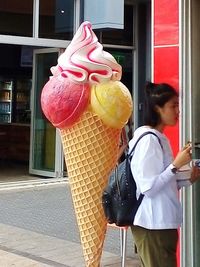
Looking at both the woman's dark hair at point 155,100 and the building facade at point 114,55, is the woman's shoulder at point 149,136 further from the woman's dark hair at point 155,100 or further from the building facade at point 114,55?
the building facade at point 114,55

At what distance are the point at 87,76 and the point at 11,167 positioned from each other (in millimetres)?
10420

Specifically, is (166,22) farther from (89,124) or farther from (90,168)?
(90,168)

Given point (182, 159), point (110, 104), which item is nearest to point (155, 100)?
point (182, 159)

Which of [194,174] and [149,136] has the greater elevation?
[149,136]

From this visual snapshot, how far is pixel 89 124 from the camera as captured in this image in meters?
4.62

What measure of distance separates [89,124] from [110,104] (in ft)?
0.83

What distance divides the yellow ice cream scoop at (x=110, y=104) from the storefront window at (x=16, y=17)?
313 inches

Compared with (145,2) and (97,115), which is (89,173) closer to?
(97,115)

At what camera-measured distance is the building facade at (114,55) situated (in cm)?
514

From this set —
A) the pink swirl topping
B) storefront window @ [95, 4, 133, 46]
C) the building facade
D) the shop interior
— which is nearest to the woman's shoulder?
the building facade

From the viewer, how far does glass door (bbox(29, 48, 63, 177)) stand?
41.1ft

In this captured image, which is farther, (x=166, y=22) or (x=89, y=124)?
(x=166, y=22)

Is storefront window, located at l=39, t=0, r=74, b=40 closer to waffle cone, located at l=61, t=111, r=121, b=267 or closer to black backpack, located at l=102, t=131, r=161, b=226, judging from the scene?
waffle cone, located at l=61, t=111, r=121, b=267

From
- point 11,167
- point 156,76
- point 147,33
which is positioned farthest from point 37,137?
point 156,76
